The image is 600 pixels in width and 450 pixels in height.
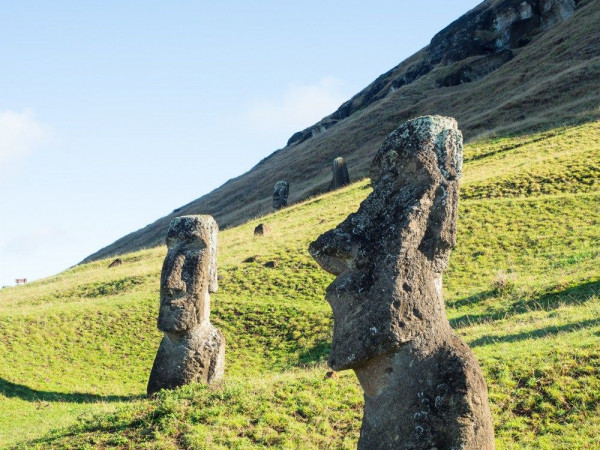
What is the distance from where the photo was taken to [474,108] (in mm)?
69750

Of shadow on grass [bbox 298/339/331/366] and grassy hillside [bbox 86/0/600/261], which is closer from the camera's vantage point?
shadow on grass [bbox 298/339/331/366]

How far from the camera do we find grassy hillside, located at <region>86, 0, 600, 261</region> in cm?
5612

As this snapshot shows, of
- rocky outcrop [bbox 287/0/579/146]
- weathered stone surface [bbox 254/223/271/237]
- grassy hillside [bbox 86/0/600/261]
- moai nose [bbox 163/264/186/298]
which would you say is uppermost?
rocky outcrop [bbox 287/0/579/146]

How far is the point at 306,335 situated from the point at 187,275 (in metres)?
6.59

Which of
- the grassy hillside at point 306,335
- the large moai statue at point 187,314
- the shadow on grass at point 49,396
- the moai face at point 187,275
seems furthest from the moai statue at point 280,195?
the large moai statue at point 187,314

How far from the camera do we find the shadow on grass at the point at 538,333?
15684 mm

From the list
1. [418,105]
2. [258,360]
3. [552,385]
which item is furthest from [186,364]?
[418,105]

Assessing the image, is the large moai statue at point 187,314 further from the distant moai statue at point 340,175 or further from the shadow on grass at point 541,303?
the distant moai statue at point 340,175

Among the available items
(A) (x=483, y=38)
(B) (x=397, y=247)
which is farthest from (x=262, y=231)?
(A) (x=483, y=38)

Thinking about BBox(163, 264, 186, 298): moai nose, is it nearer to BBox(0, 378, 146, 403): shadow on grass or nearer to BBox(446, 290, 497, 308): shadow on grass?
BBox(0, 378, 146, 403): shadow on grass

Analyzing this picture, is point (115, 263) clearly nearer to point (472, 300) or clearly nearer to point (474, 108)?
point (472, 300)

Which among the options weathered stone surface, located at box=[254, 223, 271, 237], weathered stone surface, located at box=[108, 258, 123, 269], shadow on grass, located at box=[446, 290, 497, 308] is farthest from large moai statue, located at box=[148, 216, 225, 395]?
weathered stone surface, located at box=[108, 258, 123, 269]

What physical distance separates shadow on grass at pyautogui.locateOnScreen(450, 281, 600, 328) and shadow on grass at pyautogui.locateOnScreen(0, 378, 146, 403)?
30.3 feet

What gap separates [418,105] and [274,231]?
48.3 meters
